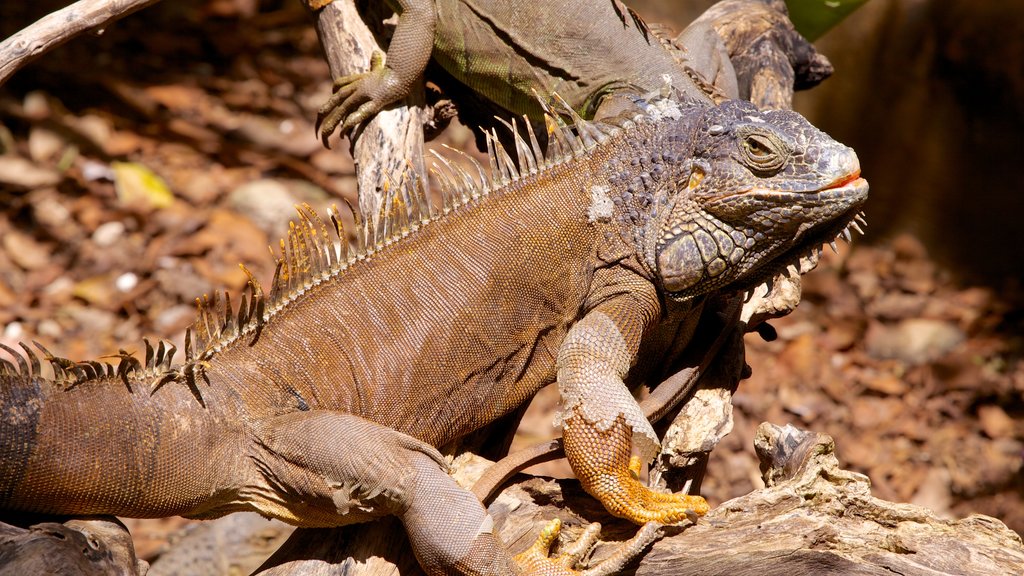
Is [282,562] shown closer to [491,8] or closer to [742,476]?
[491,8]

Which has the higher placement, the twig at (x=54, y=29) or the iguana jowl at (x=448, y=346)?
the twig at (x=54, y=29)

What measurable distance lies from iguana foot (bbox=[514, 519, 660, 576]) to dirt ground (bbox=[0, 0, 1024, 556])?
3.07 m

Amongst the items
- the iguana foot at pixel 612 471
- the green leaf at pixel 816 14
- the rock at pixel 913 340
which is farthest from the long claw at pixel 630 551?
the rock at pixel 913 340

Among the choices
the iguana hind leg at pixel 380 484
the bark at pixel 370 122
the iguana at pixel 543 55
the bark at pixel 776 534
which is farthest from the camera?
the iguana at pixel 543 55

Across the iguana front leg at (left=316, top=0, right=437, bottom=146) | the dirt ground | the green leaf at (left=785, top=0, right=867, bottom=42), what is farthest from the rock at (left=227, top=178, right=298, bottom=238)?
the green leaf at (left=785, top=0, right=867, bottom=42)

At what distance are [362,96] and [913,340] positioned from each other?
5.08 m

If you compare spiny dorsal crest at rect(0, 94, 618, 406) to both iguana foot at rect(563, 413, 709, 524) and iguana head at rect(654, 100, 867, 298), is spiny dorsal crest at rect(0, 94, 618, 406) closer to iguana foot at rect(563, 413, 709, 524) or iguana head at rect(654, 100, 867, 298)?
iguana head at rect(654, 100, 867, 298)

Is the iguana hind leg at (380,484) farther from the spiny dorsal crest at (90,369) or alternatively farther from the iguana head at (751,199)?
the iguana head at (751,199)

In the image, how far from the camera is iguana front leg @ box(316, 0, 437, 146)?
4.64 m

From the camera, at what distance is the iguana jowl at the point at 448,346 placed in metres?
3.25

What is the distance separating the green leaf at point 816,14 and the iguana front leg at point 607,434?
3.46 meters

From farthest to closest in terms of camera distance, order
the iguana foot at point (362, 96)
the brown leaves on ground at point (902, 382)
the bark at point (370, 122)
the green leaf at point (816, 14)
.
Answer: the brown leaves on ground at point (902, 382) < the green leaf at point (816, 14) < the iguana foot at point (362, 96) < the bark at point (370, 122)

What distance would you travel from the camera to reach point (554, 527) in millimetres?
3498

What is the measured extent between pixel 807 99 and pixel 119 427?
22.1ft
